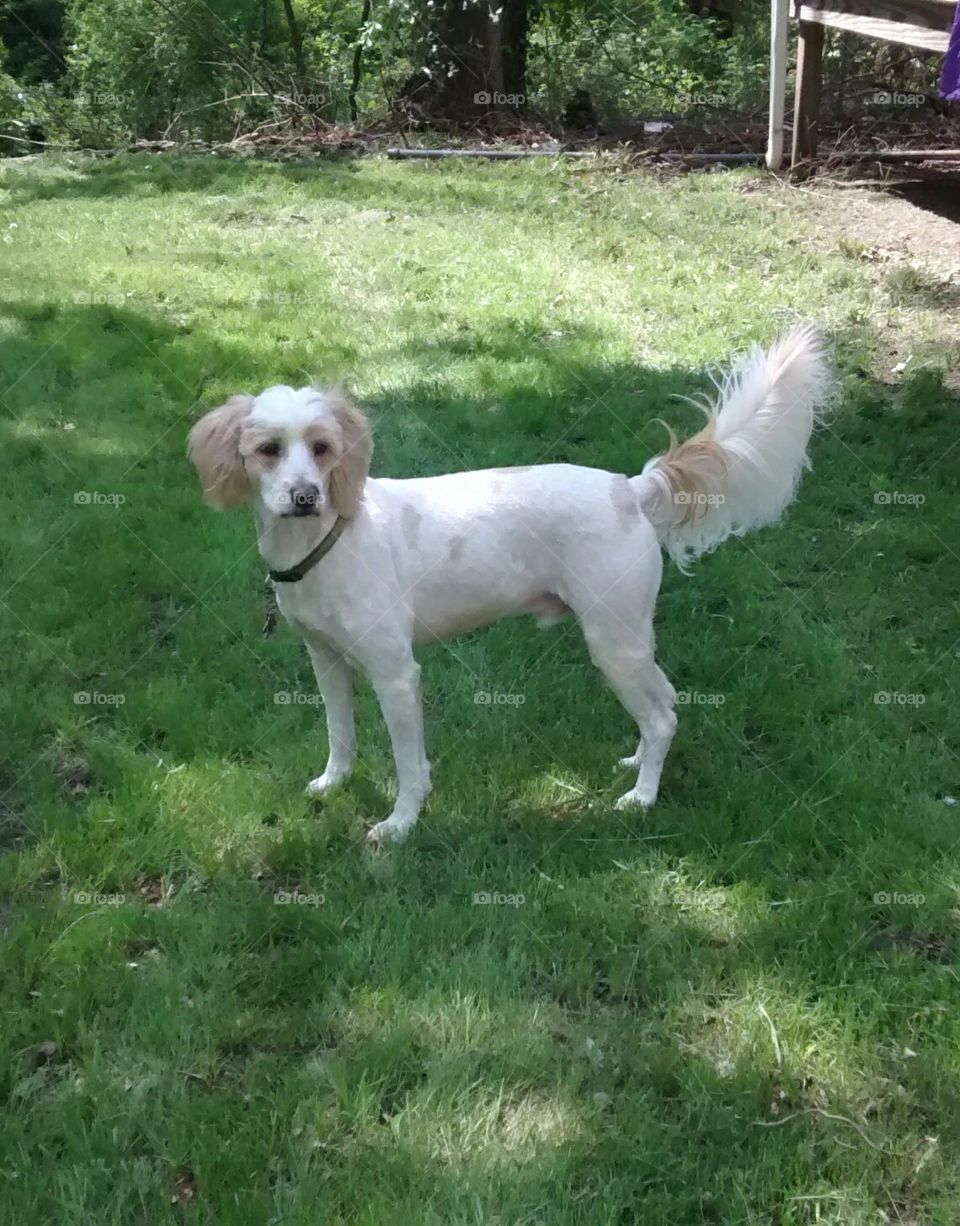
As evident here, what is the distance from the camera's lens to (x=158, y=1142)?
266 cm

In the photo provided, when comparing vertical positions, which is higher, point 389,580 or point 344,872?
point 389,580

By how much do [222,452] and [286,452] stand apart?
200 millimetres

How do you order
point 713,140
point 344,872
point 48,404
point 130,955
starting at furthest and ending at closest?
1. point 713,140
2. point 48,404
3. point 344,872
4. point 130,955

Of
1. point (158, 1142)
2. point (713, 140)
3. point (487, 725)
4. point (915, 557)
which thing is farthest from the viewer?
point (713, 140)

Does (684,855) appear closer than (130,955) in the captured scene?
No

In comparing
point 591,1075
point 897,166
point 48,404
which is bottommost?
point 591,1075

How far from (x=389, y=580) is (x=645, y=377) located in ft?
12.3

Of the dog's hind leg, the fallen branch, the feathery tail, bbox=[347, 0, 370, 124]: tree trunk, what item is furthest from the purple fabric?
bbox=[347, 0, 370, 124]: tree trunk

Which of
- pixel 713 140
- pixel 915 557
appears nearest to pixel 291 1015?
pixel 915 557

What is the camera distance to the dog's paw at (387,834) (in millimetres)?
3713

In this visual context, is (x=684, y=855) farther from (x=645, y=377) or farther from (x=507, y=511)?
(x=645, y=377)

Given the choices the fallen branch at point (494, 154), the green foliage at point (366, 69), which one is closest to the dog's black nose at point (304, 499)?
the fallen branch at point (494, 154)

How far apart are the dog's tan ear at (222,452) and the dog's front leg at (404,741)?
2.34ft

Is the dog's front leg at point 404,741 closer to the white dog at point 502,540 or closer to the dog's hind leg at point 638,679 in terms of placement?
the white dog at point 502,540
